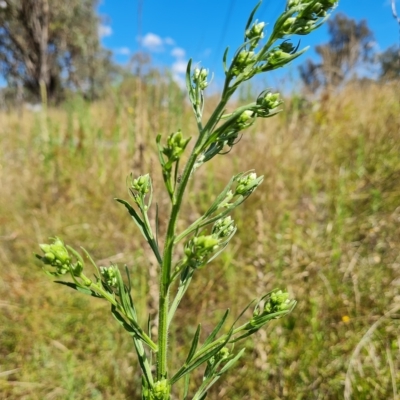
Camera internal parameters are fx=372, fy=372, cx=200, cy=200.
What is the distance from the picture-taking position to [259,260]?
6.48ft

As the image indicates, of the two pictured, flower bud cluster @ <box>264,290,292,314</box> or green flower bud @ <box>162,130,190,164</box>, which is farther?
flower bud cluster @ <box>264,290,292,314</box>

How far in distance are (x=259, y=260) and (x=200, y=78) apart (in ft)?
4.25

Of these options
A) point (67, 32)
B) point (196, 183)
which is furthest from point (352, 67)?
point (67, 32)

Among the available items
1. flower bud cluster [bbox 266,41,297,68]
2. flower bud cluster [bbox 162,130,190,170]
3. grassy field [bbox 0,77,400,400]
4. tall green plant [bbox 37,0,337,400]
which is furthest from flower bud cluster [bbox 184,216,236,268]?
grassy field [bbox 0,77,400,400]

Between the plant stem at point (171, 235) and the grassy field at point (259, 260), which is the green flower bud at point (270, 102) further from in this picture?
the grassy field at point (259, 260)

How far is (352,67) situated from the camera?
426cm

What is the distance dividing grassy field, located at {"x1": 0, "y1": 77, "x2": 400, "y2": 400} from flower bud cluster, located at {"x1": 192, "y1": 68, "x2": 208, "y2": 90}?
112 centimetres

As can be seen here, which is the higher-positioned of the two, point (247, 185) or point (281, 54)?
point (281, 54)

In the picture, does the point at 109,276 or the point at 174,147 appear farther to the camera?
the point at 109,276

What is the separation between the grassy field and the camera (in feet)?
6.44

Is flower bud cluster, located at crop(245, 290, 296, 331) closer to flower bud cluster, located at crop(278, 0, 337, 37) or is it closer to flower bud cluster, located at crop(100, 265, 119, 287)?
flower bud cluster, located at crop(100, 265, 119, 287)

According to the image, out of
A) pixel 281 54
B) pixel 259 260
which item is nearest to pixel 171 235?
pixel 281 54

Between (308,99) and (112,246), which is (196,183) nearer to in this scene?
(112,246)

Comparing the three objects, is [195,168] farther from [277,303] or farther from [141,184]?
[277,303]
